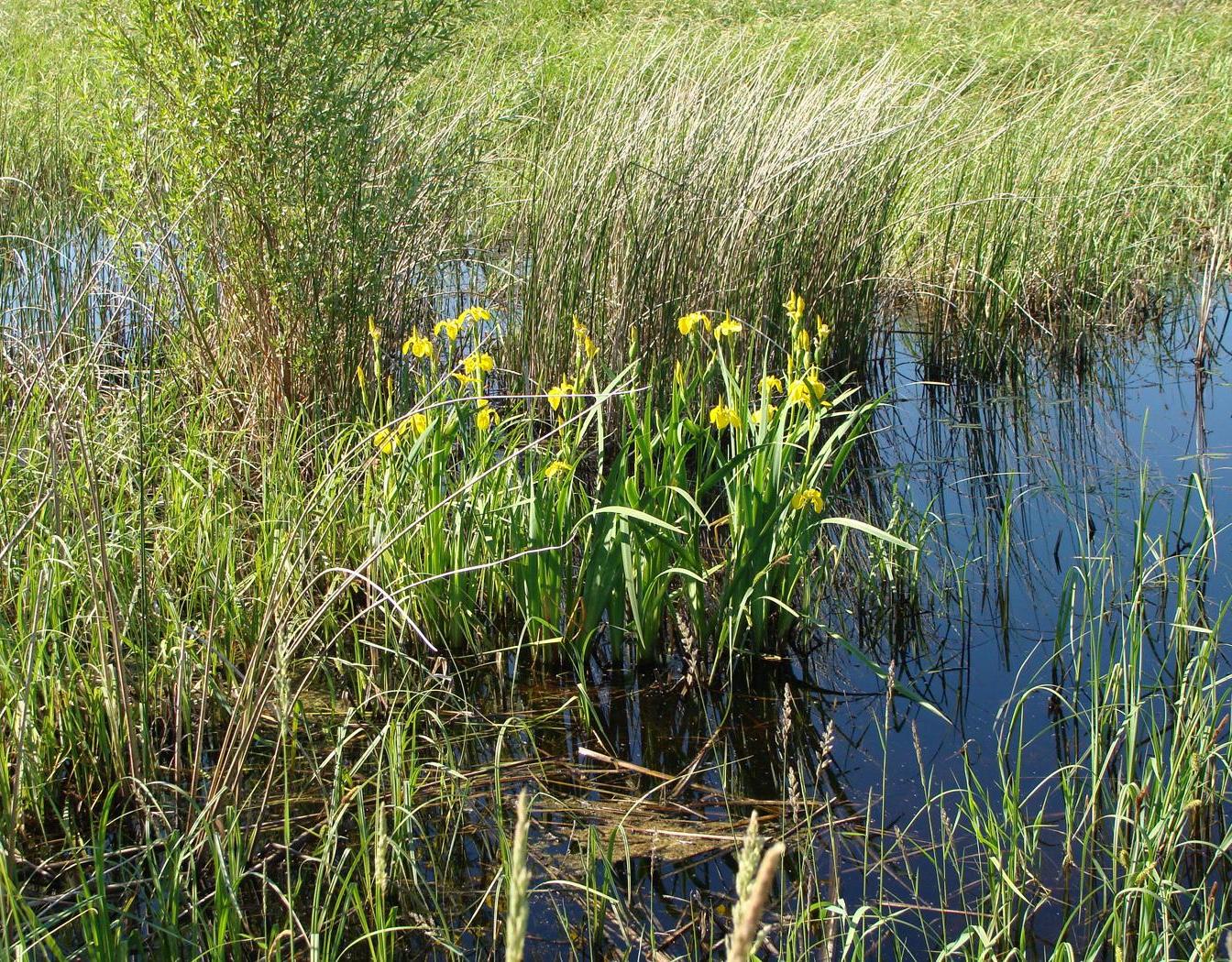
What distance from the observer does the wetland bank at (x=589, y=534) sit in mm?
2193

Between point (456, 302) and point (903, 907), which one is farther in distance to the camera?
point (456, 302)

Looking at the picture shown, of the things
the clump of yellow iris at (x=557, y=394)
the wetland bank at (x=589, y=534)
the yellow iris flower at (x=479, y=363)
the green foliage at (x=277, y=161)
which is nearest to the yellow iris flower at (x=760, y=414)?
the wetland bank at (x=589, y=534)

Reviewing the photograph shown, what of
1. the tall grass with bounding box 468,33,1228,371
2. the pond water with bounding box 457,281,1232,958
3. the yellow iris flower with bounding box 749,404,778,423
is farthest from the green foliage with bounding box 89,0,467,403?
the pond water with bounding box 457,281,1232,958

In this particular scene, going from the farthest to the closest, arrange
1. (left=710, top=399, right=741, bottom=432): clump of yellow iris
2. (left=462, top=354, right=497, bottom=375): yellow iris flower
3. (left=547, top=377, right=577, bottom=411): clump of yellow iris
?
(left=462, top=354, right=497, bottom=375): yellow iris flower, (left=710, top=399, right=741, bottom=432): clump of yellow iris, (left=547, top=377, right=577, bottom=411): clump of yellow iris

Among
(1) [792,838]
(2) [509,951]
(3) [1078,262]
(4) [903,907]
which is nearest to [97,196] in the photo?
(1) [792,838]

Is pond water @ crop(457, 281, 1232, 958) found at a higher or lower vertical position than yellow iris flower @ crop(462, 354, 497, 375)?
lower

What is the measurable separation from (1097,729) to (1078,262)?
15.6ft

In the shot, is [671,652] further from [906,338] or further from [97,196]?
[906,338]

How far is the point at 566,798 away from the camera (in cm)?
268

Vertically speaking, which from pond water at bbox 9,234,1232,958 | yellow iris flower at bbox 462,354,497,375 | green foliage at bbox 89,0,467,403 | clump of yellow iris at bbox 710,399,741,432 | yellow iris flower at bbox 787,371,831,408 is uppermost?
green foliage at bbox 89,0,467,403

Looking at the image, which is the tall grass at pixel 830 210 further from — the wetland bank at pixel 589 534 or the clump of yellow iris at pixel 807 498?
the clump of yellow iris at pixel 807 498

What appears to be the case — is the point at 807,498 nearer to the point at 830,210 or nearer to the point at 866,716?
the point at 866,716

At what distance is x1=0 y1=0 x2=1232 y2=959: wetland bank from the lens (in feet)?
7.20

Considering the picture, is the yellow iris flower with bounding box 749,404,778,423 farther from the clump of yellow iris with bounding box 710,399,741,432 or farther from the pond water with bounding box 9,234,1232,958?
the pond water with bounding box 9,234,1232,958
